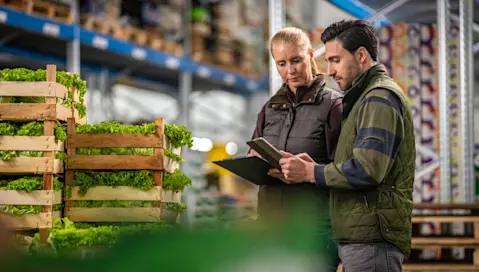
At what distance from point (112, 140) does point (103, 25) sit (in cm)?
710

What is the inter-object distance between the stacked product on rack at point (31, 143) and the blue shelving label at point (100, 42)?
6.61 metres

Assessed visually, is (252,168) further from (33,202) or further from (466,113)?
(466,113)

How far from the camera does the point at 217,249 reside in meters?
1.14

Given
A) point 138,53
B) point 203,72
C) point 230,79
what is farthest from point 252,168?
point 230,79

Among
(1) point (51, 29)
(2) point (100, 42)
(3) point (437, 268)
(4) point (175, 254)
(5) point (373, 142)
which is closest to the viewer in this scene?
(4) point (175, 254)

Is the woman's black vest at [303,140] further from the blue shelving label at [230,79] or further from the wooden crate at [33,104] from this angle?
the blue shelving label at [230,79]

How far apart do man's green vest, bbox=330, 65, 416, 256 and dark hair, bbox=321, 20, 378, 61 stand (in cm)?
10

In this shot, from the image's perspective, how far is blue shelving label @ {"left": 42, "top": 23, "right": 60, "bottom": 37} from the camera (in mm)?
8680

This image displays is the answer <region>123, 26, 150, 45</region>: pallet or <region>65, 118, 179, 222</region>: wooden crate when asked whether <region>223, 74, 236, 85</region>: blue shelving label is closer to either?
<region>123, 26, 150, 45</region>: pallet

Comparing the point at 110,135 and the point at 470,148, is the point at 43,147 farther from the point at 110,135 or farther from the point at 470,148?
the point at 470,148

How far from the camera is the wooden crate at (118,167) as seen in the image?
3.30 meters

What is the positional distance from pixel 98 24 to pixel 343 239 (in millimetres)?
8090

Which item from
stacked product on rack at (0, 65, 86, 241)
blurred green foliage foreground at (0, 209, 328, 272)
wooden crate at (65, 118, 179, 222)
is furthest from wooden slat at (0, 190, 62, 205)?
blurred green foliage foreground at (0, 209, 328, 272)

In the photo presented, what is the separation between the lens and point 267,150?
106 inches
